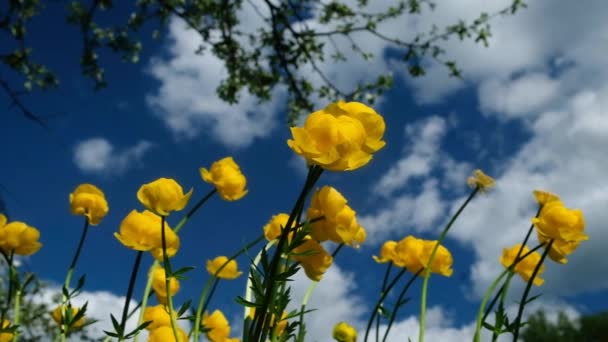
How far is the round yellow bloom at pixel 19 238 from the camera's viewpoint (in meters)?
1.60

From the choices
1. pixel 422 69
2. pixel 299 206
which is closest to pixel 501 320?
pixel 299 206

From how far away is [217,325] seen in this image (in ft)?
5.31

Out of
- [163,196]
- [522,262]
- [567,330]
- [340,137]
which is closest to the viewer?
[340,137]

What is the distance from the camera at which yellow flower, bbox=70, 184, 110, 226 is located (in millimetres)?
1553

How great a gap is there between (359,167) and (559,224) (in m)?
0.85

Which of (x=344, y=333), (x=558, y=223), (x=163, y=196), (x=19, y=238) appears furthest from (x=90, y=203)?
(x=558, y=223)

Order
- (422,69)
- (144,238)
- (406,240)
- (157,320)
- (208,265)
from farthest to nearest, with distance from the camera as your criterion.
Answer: (422,69), (208,265), (406,240), (157,320), (144,238)

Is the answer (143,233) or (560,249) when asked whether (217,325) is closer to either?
(143,233)

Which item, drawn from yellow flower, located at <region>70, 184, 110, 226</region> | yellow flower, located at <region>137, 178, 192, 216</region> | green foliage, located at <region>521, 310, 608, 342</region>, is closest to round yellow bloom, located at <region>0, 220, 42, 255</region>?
yellow flower, located at <region>70, 184, 110, 226</region>

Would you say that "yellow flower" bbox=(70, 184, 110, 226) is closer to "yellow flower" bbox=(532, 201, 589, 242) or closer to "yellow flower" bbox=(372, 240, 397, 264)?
"yellow flower" bbox=(372, 240, 397, 264)

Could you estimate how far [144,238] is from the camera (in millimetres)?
1255

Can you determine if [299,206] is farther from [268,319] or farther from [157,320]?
[157,320]

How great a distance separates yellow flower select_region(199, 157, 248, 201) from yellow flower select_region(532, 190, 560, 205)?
731mm

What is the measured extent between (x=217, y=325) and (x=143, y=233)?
0.46 meters
